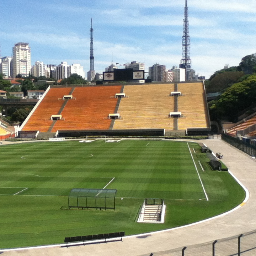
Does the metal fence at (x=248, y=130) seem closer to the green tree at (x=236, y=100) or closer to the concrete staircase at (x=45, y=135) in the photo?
the green tree at (x=236, y=100)

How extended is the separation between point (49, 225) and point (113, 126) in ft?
230

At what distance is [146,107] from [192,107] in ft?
41.7

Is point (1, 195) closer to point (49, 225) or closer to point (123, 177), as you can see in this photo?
point (49, 225)

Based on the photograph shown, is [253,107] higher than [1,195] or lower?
higher

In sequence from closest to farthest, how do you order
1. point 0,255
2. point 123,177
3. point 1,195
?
point 0,255
point 1,195
point 123,177

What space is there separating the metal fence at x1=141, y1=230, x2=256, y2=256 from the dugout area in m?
12.0

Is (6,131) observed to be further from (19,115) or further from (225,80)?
(225,80)

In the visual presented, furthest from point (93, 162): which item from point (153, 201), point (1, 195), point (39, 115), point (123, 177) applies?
point (39, 115)

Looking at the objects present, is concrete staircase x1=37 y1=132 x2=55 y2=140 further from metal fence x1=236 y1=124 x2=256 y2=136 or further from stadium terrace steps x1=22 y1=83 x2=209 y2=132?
metal fence x1=236 y1=124 x2=256 y2=136

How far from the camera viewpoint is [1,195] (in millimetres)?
28719

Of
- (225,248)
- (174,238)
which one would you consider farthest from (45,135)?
(225,248)

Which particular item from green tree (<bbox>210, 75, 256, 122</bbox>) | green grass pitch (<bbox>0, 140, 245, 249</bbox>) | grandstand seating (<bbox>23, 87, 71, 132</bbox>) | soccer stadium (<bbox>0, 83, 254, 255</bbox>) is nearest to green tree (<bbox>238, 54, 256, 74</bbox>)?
green tree (<bbox>210, 75, 256, 122</bbox>)

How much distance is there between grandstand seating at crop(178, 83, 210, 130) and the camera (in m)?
88.6

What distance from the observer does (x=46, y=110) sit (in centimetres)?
10306
